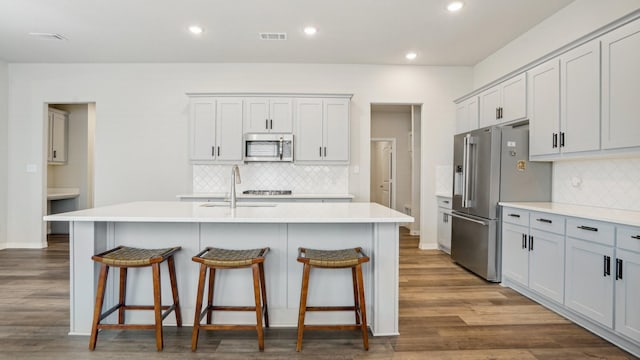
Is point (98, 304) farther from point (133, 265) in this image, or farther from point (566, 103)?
point (566, 103)

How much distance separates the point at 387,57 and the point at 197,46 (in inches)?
105

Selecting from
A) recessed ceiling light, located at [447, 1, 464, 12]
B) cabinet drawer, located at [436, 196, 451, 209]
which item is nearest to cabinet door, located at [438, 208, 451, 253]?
cabinet drawer, located at [436, 196, 451, 209]

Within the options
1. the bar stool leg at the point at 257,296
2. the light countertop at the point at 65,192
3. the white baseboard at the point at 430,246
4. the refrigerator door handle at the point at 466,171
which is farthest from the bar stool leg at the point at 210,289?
the light countertop at the point at 65,192

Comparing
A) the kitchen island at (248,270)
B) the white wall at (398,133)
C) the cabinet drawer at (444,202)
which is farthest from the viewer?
the white wall at (398,133)

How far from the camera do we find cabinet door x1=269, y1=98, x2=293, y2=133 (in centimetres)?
470

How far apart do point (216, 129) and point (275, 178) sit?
3.67 ft

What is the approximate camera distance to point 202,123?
4676 mm

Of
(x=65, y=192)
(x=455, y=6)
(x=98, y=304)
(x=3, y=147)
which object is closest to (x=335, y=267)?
(x=98, y=304)

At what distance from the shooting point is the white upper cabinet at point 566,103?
105 inches

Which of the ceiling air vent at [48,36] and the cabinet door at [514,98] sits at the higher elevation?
the ceiling air vent at [48,36]

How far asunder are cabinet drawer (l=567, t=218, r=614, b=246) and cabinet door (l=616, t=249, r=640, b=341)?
11cm

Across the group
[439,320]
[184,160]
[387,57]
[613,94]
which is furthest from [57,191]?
[613,94]

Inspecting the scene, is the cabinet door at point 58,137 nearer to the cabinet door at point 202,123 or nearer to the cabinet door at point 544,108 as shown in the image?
the cabinet door at point 202,123

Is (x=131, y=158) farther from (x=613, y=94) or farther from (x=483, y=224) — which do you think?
(x=613, y=94)
